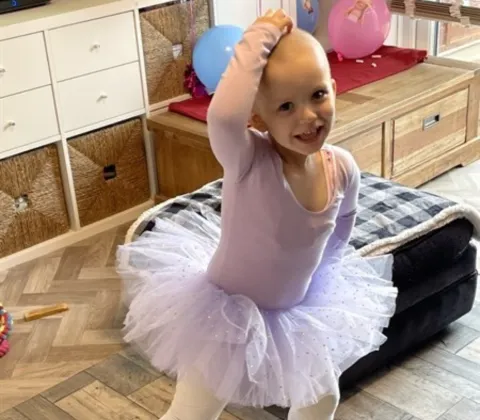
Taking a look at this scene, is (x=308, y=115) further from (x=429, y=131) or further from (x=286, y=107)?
(x=429, y=131)

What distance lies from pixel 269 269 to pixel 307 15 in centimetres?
222

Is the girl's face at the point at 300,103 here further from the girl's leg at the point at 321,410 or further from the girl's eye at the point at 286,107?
the girl's leg at the point at 321,410

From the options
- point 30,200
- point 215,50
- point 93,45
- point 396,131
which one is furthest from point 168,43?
point 396,131

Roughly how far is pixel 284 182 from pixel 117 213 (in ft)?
5.69

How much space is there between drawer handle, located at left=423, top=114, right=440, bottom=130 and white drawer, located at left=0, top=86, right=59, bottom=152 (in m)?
1.31

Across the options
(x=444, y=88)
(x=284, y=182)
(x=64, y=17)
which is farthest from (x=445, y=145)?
(x=284, y=182)

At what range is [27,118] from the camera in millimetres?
2631

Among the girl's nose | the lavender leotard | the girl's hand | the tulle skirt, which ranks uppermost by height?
the girl's hand

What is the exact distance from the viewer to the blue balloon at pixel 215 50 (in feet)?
9.30

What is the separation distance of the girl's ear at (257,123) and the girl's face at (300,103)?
0.05ft

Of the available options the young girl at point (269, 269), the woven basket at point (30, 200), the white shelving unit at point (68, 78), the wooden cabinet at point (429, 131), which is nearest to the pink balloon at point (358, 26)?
the wooden cabinet at point (429, 131)

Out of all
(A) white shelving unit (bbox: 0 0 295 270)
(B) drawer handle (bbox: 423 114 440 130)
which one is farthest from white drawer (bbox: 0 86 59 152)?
(B) drawer handle (bbox: 423 114 440 130)

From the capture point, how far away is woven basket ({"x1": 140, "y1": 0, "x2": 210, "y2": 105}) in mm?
2879

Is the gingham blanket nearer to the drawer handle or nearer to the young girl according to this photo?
the young girl
